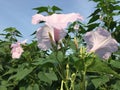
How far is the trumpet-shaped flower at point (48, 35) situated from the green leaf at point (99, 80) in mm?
997

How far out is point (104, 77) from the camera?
285 centimetres

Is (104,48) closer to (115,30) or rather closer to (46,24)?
(46,24)

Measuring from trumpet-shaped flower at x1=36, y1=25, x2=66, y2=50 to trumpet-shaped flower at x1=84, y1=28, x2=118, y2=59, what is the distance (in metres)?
0.13

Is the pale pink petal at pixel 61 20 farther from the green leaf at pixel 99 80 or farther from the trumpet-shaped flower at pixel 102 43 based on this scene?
the green leaf at pixel 99 80

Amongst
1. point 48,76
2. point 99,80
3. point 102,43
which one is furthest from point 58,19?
point 48,76

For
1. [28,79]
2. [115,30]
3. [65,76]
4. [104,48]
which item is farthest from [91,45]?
[115,30]

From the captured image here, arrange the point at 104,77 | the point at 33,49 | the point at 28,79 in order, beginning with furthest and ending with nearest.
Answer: the point at 33,49
the point at 28,79
the point at 104,77

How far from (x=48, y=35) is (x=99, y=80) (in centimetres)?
115

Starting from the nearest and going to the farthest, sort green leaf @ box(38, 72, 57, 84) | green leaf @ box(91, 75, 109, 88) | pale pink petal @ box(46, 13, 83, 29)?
1. pale pink petal @ box(46, 13, 83, 29)
2. green leaf @ box(91, 75, 109, 88)
3. green leaf @ box(38, 72, 57, 84)

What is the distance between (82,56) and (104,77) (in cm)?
126

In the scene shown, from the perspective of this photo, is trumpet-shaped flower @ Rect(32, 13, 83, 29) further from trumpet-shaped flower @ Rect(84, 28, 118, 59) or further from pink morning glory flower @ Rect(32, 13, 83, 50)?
Answer: trumpet-shaped flower @ Rect(84, 28, 118, 59)

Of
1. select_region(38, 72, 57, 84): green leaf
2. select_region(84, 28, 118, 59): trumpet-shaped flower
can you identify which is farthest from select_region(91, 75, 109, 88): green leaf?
select_region(84, 28, 118, 59): trumpet-shaped flower

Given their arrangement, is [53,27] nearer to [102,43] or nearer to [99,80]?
[102,43]

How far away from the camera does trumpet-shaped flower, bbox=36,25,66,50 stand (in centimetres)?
169
